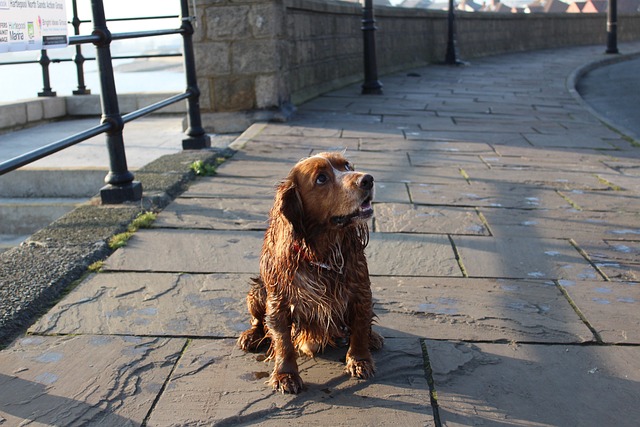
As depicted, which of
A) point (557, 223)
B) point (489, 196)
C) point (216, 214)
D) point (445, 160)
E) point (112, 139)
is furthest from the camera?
point (445, 160)

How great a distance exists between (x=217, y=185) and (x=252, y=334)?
2.66m

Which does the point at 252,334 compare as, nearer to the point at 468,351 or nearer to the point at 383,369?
the point at 383,369

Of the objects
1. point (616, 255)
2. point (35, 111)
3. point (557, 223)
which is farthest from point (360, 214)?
point (35, 111)

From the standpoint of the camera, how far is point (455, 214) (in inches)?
183

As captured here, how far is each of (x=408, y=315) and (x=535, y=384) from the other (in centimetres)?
72

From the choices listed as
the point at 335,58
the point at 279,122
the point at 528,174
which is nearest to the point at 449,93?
the point at 335,58

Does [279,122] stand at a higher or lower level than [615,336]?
higher

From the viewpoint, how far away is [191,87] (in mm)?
6570

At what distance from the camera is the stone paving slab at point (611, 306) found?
2936 millimetres

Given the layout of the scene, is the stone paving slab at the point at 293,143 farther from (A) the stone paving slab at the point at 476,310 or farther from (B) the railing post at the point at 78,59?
(B) the railing post at the point at 78,59

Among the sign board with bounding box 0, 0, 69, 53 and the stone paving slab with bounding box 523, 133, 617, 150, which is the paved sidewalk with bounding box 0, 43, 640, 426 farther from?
the sign board with bounding box 0, 0, 69, 53

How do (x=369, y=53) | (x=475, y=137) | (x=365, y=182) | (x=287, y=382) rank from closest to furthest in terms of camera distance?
1. (x=365, y=182)
2. (x=287, y=382)
3. (x=475, y=137)
4. (x=369, y=53)

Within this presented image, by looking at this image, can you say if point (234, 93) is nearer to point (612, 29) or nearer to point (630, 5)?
point (612, 29)

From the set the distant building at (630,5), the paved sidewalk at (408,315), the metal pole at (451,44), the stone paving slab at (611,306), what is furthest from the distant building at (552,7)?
the stone paving slab at (611,306)
